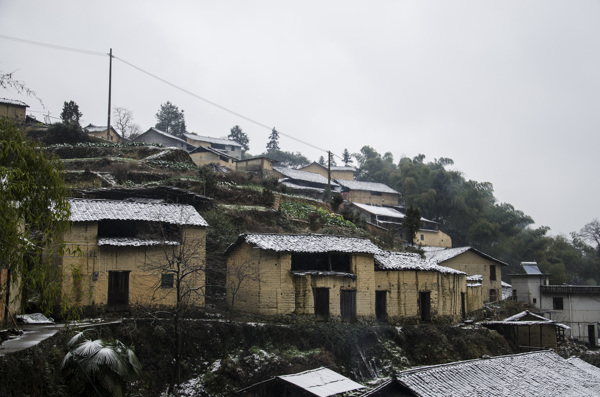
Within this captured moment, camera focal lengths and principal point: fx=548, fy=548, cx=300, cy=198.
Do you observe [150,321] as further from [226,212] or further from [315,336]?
[226,212]

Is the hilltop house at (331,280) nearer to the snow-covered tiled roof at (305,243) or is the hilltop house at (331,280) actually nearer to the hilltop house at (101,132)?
the snow-covered tiled roof at (305,243)

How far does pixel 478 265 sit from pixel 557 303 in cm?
652

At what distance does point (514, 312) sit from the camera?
3841cm

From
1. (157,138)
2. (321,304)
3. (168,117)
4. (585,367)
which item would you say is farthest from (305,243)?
(168,117)

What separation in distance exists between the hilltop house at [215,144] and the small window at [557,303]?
38979 millimetres

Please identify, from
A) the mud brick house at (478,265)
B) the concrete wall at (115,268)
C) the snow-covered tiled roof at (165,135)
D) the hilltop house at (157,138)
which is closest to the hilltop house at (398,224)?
the mud brick house at (478,265)

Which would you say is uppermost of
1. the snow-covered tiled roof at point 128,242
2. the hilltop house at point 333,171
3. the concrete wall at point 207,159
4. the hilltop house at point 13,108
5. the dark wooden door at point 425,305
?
the hilltop house at point 13,108

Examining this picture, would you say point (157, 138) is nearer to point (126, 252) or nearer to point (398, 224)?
point (398, 224)

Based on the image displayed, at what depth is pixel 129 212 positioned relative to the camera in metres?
24.7

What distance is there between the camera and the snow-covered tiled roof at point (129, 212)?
23391 mm

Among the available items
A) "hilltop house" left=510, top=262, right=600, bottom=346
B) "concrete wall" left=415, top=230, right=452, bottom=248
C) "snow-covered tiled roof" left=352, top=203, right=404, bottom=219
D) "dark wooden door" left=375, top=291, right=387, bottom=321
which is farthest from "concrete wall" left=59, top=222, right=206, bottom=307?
"concrete wall" left=415, top=230, right=452, bottom=248

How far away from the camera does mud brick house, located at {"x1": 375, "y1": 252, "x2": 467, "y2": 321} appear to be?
2883 centimetres

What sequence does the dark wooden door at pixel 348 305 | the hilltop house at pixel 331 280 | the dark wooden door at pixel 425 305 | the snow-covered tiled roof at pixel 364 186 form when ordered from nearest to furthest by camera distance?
the hilltop house at pixel 331 280, the dark wooden door at pixel 348 305, the dark wooden door at pixel 425 305, the snow-covered tiled roof at pixel 364 186

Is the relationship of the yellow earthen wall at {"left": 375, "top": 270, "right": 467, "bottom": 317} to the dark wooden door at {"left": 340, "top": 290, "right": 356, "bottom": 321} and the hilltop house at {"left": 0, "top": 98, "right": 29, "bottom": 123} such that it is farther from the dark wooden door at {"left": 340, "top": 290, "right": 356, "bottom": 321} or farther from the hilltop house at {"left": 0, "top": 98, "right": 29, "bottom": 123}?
the hilltop house at {"left": 0, "top": 98, "right": 29, "bottom": 123}
